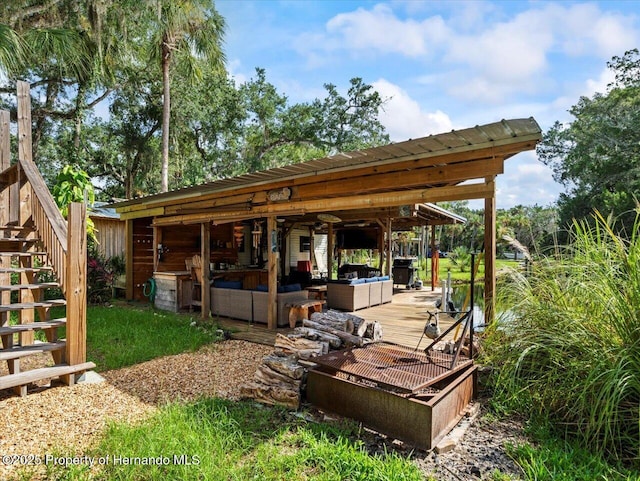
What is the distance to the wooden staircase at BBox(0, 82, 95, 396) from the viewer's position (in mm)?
3499

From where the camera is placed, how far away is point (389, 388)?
9.74 ft

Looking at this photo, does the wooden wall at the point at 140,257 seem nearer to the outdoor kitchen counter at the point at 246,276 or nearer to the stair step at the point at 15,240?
the outdoor kitchen counter at the point at 246,276

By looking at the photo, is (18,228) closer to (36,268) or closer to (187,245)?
(36,268)

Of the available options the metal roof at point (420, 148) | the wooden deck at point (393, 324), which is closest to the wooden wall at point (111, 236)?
the wooden deck at point (393, 324)

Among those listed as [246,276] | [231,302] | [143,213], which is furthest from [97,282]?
[231,302]

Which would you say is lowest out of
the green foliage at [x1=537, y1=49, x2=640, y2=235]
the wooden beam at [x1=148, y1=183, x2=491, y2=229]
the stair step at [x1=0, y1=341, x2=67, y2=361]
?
the stair step at [x1=0, y1=341, x2=67, y2=361]

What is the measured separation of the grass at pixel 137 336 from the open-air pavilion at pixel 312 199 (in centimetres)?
103

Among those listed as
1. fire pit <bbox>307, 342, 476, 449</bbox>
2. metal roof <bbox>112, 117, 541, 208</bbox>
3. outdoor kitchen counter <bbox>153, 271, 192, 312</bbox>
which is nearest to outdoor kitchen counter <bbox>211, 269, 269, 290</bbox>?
outdoor kitchen counter <bbox>153, 271, 192, 312</bbox>

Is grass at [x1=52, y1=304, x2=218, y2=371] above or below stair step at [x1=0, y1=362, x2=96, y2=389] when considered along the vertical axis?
below

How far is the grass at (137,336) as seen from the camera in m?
4.93

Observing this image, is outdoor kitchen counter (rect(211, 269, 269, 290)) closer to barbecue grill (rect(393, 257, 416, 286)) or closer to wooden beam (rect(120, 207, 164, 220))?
wooden beam (rect(120, 207, 164, 220))

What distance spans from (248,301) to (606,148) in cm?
1951

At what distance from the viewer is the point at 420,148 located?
4.39 m

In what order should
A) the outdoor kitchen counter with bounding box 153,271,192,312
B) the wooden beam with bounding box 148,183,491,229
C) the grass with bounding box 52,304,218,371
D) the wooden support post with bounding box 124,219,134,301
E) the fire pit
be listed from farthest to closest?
the wooden support post with bounding box 124,219,134,301 < the outdoor kitchen counter with bounding box 153,271,192,312 < the grass with bounding box 52,304,218,371 < the wooden beam with bounding box 148,183,491,229 < the fire pit
